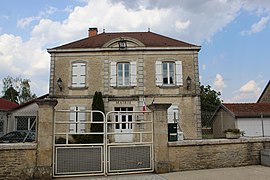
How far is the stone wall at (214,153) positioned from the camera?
8914mm

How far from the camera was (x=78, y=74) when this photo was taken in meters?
18.9

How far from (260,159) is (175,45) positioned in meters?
10.9

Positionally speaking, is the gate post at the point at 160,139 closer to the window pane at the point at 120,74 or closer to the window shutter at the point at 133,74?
the window shutter at the point at 133,74

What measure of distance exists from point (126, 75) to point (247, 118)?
9158 mm

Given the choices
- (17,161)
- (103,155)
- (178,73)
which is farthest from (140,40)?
(17,161)

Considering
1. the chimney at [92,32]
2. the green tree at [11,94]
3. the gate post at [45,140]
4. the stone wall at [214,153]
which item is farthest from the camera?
the green tree at [11,94]

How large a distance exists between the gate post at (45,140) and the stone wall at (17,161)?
0.17m

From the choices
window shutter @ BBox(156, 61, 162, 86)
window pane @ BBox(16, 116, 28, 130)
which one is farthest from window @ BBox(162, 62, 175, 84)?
window pane @ BBox(16, 116, 28, 130)

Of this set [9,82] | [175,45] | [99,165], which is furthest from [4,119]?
[9,82]

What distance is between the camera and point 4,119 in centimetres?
2261

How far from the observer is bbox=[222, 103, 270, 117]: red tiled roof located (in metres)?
19.6

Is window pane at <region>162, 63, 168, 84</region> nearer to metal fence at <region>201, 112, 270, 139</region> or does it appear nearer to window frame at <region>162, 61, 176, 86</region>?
window frame at <region>162, 61, 176, 86</region>

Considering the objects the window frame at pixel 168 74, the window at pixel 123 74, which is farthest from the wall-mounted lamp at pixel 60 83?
the window frame at pixel 168 74

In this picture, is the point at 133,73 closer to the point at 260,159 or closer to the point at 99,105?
the point at 99,105
